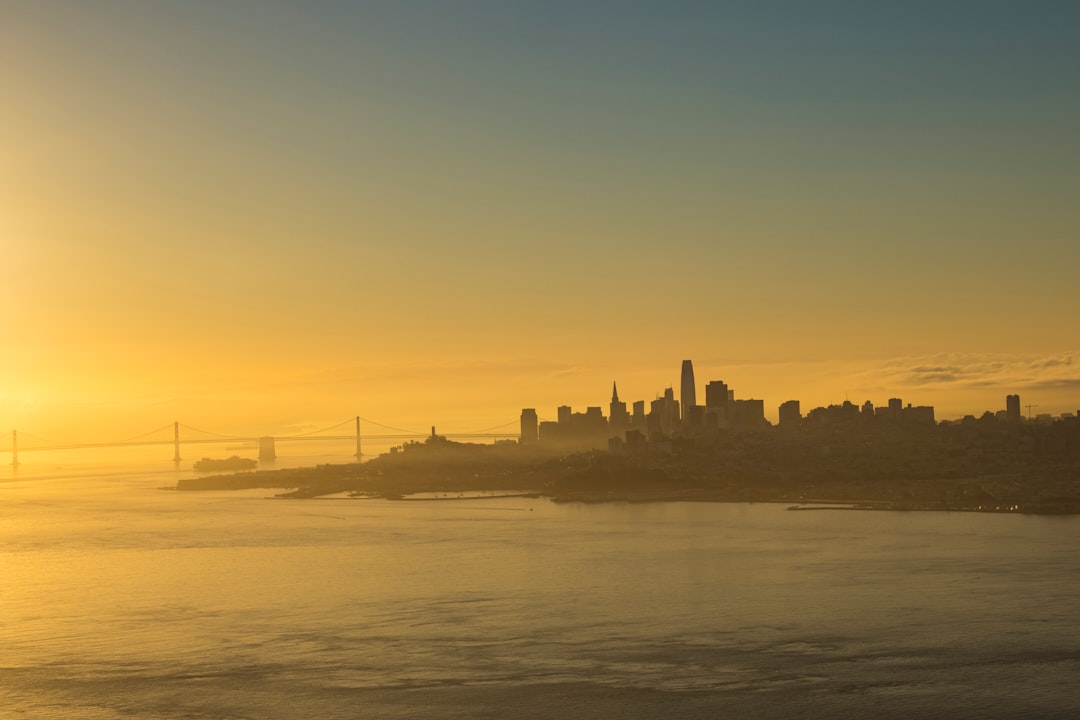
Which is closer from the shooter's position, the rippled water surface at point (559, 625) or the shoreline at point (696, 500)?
the rippled water surface at point (559, 625)

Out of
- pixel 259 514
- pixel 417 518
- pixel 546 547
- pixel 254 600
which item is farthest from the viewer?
pixel 259 514

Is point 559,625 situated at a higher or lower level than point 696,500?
higher

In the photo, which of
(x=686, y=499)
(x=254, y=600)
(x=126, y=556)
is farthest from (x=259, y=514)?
(x=254, y=600)

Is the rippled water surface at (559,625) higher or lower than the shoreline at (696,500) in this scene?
higher

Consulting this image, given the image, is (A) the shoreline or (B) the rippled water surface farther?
(A) the shoreline

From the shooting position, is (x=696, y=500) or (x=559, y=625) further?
(x=696, y=500)

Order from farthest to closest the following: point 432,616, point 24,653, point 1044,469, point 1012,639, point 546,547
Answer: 1. point 1044,469
2. point 546,547
3. point 432,616
4. point 24,653
5. point 1012,639

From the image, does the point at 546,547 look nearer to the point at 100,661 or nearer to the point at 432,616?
the point at 432,616

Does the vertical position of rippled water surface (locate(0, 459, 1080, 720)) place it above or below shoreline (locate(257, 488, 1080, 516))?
above
